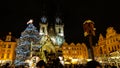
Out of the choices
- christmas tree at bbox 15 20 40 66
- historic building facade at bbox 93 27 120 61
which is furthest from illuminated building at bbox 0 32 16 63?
historic building facade at bbox 93 27 120 61

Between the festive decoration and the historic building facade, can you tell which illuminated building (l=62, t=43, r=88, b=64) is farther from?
the festive decoration

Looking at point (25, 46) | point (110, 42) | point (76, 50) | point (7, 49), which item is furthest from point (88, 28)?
point (76, 50)

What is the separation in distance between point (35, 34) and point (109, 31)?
863 inches

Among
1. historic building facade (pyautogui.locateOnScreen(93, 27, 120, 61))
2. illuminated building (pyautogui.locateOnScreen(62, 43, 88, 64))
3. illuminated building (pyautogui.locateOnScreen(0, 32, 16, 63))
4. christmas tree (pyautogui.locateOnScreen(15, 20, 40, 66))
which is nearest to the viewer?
christmas tree (pyautogui.locateOnScreen(15, 20, 40, 66))

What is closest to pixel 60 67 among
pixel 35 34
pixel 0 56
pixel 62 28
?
pixel 35 34

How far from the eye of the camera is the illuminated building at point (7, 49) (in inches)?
2170

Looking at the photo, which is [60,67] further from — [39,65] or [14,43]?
[14,43]

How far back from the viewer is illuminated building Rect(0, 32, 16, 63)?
55.1 m

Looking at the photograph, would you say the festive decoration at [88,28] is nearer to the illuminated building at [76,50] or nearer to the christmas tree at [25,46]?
the christmas tree at [25,46]

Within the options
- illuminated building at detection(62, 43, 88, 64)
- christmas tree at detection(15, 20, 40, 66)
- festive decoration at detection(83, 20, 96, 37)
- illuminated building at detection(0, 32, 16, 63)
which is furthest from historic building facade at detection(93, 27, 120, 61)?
festive decoration at detection(83, 20, 96, 37)

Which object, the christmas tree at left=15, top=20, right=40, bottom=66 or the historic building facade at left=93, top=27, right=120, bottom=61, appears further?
the historic building facade at left=93, top=27, right=120, bottom=61

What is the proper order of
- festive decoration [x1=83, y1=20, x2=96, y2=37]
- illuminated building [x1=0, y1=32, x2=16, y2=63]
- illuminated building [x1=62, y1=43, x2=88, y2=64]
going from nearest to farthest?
festive decoration [x1=83, y1=20, x2=96, y2=37] < illuminated building [x1=0, y1=32, x2=16, y2=63] < illuminated building [x1=62, y1=43, x2=88, y2=64]

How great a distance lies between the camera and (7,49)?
56.8 m

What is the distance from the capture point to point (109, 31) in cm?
5391
